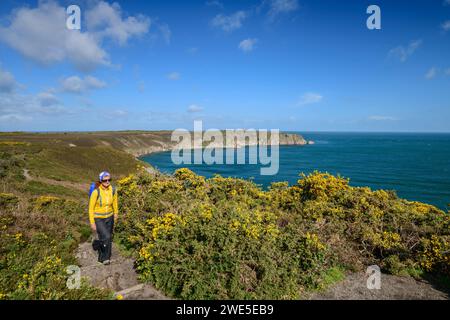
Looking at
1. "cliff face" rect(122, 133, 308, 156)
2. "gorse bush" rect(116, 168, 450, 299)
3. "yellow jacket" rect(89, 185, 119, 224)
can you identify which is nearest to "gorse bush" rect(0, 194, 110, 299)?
"yellow jacket" rect(89, 185, 119, 224)

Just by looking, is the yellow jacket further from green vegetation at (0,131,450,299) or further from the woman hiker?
green vegetation at (0,131,450,299)

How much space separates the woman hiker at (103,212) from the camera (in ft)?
22.4

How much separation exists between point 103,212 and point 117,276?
1783 millimetres

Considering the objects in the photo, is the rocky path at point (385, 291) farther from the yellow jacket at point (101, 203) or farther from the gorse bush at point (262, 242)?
the yellow jacket at point (101, 203)

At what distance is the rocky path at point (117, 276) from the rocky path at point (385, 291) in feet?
13.6

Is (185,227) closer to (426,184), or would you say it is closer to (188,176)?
(188,176)

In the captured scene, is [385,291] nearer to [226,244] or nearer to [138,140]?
[226,244]

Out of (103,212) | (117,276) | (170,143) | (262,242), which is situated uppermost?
(170,143)

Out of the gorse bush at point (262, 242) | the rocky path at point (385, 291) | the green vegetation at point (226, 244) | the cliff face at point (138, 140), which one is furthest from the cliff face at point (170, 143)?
the rocky path at point (385, 291)

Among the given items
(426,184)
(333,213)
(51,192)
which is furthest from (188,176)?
(426,184)

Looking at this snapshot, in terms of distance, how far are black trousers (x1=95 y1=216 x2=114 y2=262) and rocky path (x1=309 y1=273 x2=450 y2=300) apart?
5.78 m

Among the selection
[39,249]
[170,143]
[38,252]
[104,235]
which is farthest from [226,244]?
[170,143]

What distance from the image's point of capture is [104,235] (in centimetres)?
718
